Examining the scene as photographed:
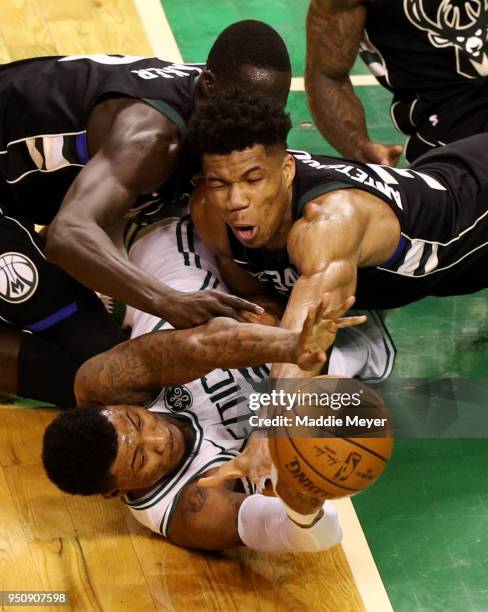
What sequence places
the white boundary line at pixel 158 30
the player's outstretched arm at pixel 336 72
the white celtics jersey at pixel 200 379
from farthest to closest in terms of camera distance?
the white boundary line at pixel 158 30
the player's outstretched arm at pixel 336 72
the white celtics jersey at pixel 200 379

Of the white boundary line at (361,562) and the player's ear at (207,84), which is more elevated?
A: the player's ear at (207,84)

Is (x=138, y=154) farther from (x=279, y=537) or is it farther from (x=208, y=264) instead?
(x=279, y=537)

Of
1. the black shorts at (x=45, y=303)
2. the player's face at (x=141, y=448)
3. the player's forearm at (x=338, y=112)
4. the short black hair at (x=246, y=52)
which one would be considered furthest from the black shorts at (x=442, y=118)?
the player's face at (x=141, y=448)

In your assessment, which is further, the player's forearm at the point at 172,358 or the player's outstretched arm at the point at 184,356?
the player's forearm at the point at 172,358

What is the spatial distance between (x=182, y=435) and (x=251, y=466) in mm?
504

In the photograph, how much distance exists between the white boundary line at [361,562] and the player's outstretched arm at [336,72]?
5.94 ft

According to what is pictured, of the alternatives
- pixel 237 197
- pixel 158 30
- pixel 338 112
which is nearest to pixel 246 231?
pixel 237 197

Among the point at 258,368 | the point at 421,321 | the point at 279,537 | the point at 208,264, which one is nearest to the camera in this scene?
the point at 279,537

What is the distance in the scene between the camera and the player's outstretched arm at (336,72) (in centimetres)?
584

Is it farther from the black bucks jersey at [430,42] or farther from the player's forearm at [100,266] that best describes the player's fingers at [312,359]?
the black bucks jersey at [430,42]

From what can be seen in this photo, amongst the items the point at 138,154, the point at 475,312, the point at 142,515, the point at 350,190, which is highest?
the point at 138,154

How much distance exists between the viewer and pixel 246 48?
186 inches

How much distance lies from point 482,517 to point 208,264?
4.76ft

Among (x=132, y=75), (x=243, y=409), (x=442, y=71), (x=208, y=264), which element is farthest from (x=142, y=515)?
(x=442, y=71)
